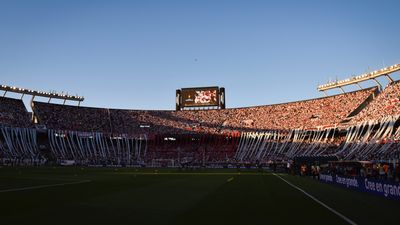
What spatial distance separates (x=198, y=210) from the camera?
1423 cm

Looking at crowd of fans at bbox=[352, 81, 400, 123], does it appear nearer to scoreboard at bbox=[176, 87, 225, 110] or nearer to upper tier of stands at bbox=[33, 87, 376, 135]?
upper tier of stands at bbox=[33, 87, 376, 135]

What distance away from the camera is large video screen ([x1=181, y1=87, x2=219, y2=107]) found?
11981cm

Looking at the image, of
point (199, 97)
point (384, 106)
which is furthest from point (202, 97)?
point (384, 106)

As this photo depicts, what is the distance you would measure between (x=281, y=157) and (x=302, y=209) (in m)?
75.2

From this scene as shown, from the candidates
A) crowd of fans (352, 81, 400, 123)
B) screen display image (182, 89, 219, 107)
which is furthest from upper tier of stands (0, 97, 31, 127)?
crowd of fans (352, 81, 400, 123)

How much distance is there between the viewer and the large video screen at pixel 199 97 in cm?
11981

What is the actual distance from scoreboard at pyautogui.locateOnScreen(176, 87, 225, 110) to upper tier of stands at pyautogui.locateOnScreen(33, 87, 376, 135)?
137 inches

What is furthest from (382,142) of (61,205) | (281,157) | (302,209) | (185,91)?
(185,91)

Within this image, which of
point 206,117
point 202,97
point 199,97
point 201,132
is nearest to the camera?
point 201,132

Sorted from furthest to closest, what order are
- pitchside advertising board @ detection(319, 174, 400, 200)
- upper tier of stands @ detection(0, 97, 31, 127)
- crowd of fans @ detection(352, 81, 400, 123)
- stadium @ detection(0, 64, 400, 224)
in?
upper tier of stands @ detection(0, 97, 31, 127), stadium @ detection(0, 64, 400, 224), crowd of fans @ detection(352, 81, 400, 123), pitchside advertising board @ detection(319, 174, 400, 200)

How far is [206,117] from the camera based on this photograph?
119750mm

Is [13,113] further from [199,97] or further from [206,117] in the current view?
[206,117]

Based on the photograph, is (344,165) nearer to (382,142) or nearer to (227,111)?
(382,142)

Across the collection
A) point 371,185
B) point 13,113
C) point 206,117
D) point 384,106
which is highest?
point 206,117
